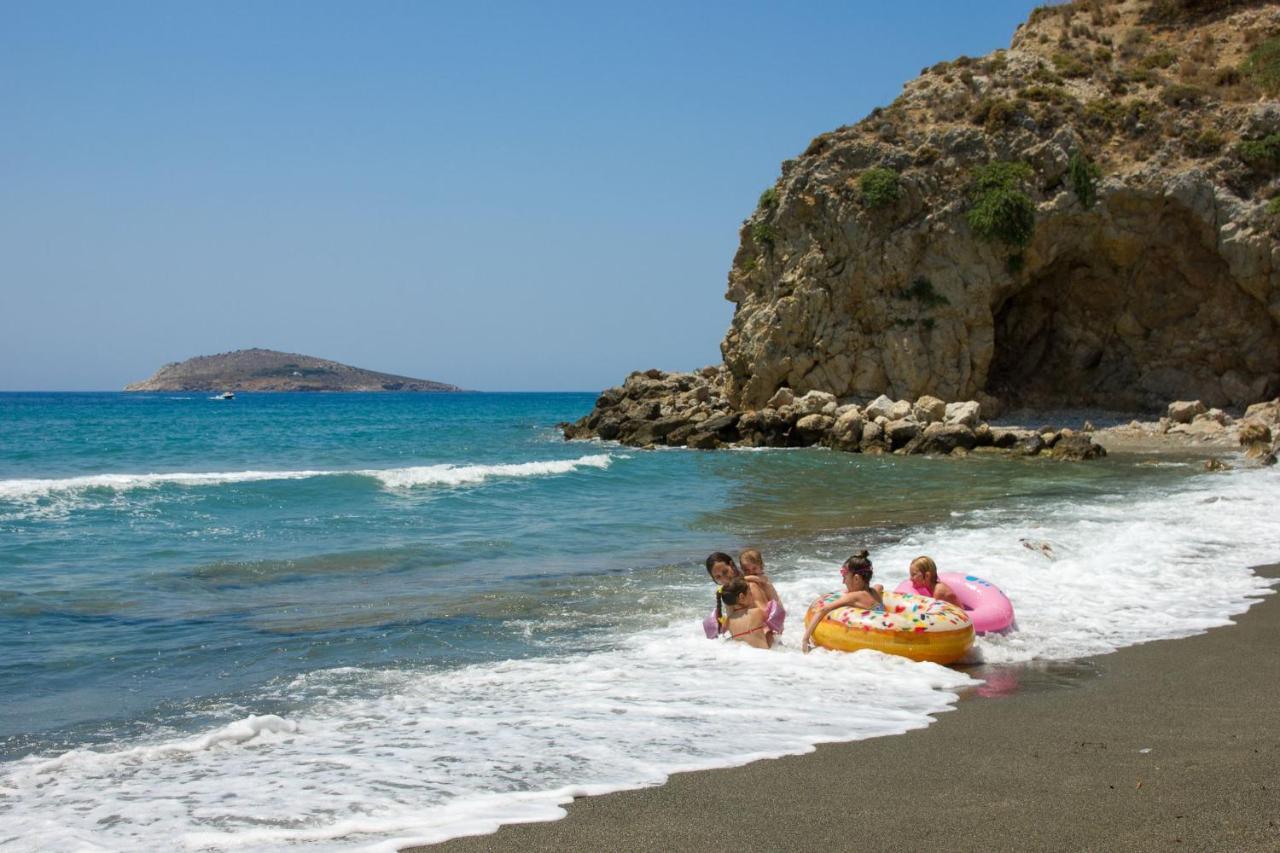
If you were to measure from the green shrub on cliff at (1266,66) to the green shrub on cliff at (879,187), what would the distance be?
14.1 meters

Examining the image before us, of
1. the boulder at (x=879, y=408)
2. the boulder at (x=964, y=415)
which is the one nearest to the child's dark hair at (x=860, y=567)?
the boulder at (x=964, y=415)

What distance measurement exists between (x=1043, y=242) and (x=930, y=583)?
31.4m

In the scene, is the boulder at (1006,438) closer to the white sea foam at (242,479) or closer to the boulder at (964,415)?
the boulder at (964,415)

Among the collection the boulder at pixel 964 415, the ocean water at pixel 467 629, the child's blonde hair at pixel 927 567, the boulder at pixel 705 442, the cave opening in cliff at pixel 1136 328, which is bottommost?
the ocean water at pixel 467 629

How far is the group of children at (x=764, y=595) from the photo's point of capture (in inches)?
→ 331

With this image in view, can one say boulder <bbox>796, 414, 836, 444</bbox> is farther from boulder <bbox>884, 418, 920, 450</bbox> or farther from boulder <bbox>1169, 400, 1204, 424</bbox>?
boulder <bbox>1169, 400, 1204, 424</bbox>

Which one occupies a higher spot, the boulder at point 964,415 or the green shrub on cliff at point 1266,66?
the green shrub on cliff at point 1266,66

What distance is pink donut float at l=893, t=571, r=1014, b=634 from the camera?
870 centimetres

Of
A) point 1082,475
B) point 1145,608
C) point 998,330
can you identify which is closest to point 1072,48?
point 998,330

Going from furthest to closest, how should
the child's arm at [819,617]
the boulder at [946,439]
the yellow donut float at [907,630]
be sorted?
the boulder at [946,439]
the child's arm at [819,617]
the yellow donut float at [907,630]

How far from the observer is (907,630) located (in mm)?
7789

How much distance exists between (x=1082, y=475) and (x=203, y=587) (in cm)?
1915

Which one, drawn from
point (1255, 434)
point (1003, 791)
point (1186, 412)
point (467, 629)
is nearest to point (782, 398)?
point (1186, 412)

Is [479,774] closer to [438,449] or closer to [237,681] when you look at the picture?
[237,681]
